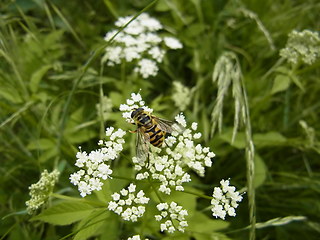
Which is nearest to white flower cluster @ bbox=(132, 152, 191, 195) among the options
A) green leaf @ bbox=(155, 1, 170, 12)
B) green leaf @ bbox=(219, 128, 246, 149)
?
green leaf @ bbox=(219, 128, 246, 149)

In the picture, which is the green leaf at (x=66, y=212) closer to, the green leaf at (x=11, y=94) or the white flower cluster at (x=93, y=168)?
the white flower cluster at (x=93, y=168)

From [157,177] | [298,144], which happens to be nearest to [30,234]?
[157,177]

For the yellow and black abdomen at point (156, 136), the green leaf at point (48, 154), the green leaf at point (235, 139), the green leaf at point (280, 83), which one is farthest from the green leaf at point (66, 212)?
the green leaf at point (280, 83)

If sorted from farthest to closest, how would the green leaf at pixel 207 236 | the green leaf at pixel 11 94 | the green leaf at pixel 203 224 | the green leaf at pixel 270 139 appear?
the green leaf at pixel 270 139, the green leaf at pixel 11 94, the green leaf at pixel 203 224, the green leaf at pixel 207 236

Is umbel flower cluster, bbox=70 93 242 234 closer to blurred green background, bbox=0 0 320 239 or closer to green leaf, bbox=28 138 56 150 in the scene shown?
blurred green background, bbox=0 0 320 239

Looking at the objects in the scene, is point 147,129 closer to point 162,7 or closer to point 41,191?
point 41,191

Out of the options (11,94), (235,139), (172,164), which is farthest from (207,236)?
(11,94)
